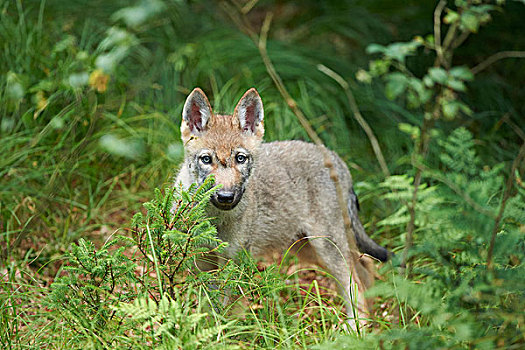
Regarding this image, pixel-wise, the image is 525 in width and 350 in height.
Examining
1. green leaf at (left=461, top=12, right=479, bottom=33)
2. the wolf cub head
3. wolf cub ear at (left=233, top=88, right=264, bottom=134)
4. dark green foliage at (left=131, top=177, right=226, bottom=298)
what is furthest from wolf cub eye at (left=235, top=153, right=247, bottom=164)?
green leaf at (left=461, top=12, right=479, bottom=33)

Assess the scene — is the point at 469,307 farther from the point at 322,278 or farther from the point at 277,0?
the point at 277,0

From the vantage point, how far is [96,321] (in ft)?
10.8

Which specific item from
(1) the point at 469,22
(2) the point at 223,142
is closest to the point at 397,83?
(1) the point at 469,22

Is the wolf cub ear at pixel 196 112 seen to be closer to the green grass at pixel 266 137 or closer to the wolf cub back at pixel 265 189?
the wolf cub back at pixel 265 189

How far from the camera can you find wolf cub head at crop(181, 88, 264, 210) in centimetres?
400

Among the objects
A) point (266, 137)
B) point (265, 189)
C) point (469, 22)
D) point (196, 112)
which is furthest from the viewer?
point (266, 137)

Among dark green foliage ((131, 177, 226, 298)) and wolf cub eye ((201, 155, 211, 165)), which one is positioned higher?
wolf cub eye ((201, 155, 211, 165))

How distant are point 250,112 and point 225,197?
92 centimetres

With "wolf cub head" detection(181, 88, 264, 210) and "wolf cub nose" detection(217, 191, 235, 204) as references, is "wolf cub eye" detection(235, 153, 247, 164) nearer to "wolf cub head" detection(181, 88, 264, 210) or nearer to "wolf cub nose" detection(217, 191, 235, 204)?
"wolf cub head" detection(181, 88, 264, 210)

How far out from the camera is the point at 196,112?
4371 millimetres

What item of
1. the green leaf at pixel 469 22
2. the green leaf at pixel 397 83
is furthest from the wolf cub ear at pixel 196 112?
the green leaf at pixel 469 22

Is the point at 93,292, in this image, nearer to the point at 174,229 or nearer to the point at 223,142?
the point at 174,229

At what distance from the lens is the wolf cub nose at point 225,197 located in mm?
3838

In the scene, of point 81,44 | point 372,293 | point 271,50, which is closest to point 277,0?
point 271,50
